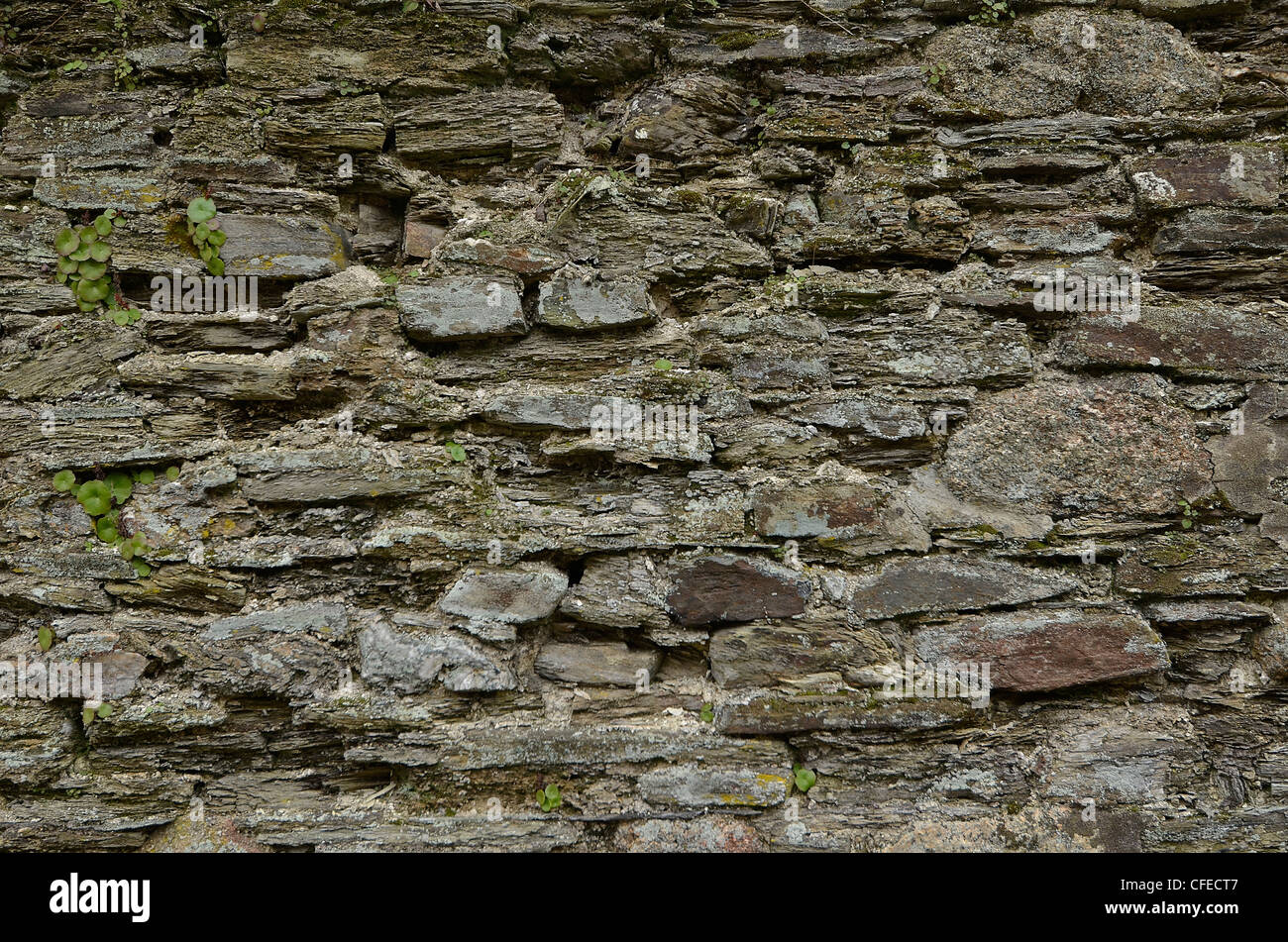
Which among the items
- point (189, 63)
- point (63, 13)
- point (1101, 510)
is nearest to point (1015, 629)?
point (1101, 510)

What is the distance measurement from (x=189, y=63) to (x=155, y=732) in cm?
210

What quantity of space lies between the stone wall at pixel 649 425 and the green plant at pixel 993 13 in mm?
21

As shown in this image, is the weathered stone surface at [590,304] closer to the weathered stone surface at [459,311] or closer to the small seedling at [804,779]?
the weathered stone surface at [459,311]

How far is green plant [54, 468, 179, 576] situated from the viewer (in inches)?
80.7

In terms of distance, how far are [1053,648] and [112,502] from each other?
2796 mm

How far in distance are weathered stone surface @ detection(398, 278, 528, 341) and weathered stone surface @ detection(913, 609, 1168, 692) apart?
5.20 feet

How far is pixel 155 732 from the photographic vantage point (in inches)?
78.5

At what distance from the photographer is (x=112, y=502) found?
6.82 feet

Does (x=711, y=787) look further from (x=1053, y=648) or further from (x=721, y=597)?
(x=1053, y=648)

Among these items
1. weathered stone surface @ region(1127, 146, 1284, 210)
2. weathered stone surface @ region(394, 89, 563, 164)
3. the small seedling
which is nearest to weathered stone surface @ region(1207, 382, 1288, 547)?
weathered stone surface @ region(1127, 146, 1284, 210)

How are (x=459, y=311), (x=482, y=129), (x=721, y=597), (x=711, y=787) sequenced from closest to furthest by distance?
(x=711, y=787) → (x=721, y=597) → (x=459, y=311) → (x=482, y=129)

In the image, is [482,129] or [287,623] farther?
[482,129]

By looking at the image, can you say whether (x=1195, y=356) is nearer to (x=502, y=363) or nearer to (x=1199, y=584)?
(x=1199, y=584)

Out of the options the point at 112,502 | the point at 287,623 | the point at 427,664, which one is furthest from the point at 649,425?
the point at 112,502
